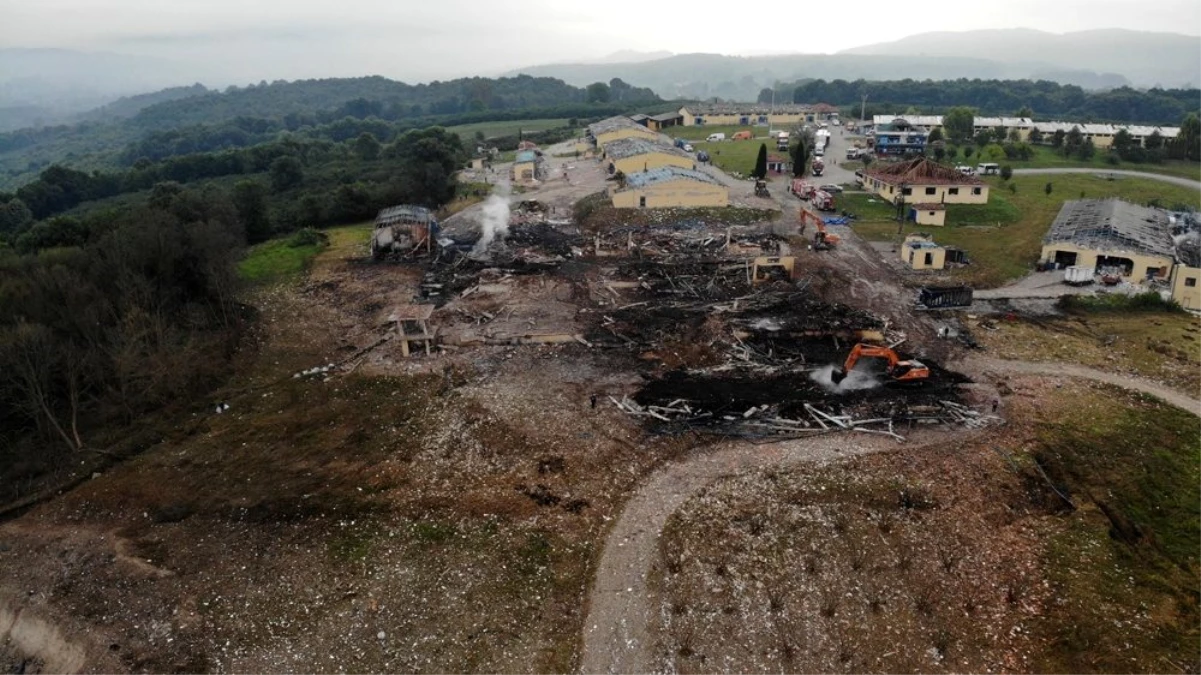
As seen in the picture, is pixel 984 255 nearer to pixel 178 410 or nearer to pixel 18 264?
pixel 178 410

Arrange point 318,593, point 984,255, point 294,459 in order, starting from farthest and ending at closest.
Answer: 1. point 984,255
2. point 294,459
3. point 318,593

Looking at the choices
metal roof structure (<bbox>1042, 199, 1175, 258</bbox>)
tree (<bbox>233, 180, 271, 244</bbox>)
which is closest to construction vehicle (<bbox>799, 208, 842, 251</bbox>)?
metal roof structure (<bbox>1042, 199, 1175, 258</bbox>)

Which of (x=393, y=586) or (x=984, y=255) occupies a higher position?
(x=984, y=255)

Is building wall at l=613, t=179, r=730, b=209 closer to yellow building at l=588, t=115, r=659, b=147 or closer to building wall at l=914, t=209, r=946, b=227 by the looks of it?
building wall at l=914, t=209, r=946, b=227

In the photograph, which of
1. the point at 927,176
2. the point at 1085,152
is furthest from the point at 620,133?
the point at 1085,152

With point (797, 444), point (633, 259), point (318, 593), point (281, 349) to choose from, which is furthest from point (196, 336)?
point (797, 444)

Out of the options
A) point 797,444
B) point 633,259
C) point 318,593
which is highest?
point 633,259
